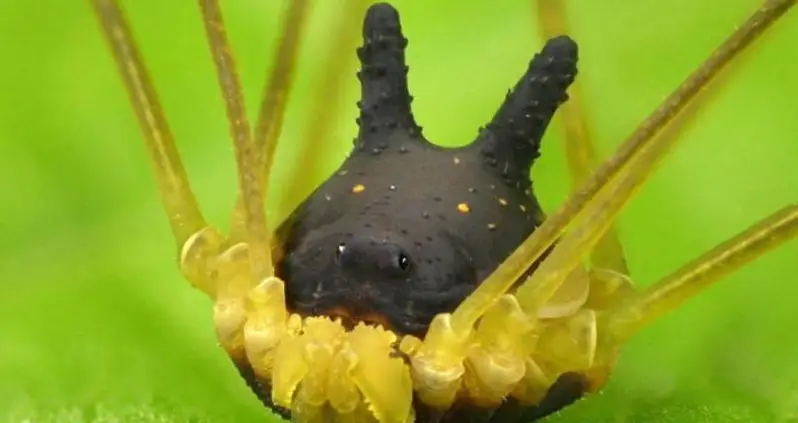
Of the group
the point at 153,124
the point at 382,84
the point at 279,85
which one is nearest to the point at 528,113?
the point at 382,84

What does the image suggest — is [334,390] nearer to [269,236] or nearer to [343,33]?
[269,236]

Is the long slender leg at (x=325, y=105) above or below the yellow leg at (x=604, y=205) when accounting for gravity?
above

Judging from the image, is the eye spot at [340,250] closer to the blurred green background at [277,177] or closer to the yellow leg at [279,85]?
the yellow leg at [279,85]

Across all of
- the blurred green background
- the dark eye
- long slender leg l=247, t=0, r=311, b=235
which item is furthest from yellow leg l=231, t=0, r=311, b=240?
the dark eye

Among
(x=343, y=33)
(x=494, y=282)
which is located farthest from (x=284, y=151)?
(x=494, y=282)

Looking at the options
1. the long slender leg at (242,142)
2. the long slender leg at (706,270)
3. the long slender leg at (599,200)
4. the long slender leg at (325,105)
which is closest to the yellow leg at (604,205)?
the long slender leg at (599,200)

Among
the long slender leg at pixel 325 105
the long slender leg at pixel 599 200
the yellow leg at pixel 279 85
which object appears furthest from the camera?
the long slender leg at pixel 325 105

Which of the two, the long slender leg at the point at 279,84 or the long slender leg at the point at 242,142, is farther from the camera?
the long slender leg at the point at 279,84
